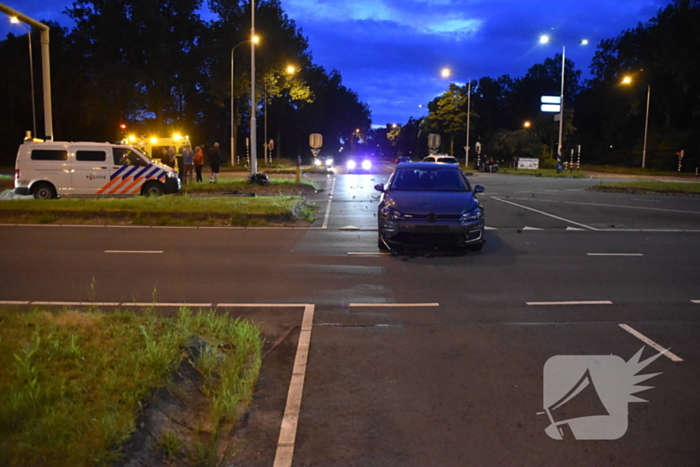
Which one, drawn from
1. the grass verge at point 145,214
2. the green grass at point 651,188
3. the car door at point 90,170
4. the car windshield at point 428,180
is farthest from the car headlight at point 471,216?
the green grass at point 651,188

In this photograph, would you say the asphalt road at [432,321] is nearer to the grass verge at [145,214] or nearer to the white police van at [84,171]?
the grass verge at [145,214]

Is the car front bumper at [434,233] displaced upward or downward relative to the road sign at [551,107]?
downward

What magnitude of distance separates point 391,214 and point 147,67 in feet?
153

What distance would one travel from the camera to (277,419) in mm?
4586

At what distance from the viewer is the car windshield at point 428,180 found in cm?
1232

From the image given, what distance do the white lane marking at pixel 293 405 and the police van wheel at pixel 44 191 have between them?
625 inches

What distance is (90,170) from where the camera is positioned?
19953 millimetres

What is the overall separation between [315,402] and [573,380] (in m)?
2.24

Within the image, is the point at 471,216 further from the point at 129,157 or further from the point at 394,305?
the point at 129,157

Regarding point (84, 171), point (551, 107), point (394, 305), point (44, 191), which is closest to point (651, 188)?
point (84, 171)

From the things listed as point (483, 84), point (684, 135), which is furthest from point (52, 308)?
point (483, 84)

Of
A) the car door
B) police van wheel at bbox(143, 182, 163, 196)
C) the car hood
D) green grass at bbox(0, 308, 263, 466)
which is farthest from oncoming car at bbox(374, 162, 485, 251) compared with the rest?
the car door

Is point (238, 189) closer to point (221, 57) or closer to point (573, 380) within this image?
point (573, 380)

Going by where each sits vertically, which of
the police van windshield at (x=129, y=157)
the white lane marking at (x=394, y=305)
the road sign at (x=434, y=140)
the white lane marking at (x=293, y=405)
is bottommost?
the white lane marking at (x=293, y=405)
